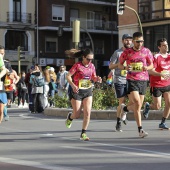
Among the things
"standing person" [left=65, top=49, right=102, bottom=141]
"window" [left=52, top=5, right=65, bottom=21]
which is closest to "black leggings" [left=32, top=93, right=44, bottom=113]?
"standing person" [left=65, top=49, right=102, bottom=141]

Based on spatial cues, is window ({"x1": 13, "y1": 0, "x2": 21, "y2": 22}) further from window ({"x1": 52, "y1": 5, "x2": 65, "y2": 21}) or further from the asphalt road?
the asphalt road

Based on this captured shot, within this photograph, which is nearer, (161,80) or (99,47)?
(161,80)

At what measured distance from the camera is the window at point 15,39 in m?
55.8

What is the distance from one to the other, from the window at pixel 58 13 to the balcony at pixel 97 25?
1.38 meters

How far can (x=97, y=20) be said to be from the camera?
61562 millimetres

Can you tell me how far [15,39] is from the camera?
2218 inches

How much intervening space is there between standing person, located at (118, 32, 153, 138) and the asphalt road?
2.08ft

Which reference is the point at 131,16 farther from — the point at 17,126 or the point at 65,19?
the point at 17,126

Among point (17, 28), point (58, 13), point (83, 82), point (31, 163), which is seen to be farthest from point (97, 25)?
point (31, 163)

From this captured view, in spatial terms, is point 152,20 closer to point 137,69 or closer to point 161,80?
point 161,80

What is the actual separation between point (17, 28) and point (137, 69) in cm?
4667

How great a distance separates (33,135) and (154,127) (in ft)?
10.1

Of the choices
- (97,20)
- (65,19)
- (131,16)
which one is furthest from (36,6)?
(131,16)

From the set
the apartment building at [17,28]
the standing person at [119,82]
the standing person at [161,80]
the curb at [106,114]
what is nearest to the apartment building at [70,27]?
the apartment building at [17,28]
